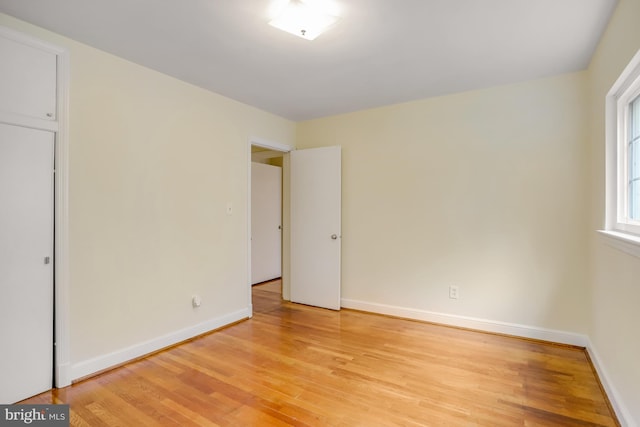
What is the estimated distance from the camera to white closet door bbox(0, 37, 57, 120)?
6.61 feet

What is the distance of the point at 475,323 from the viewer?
10.9ft

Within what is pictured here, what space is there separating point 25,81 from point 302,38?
1787 millimetres

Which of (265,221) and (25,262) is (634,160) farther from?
(265,221)

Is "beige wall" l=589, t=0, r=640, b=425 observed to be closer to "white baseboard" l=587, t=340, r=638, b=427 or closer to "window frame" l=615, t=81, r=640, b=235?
"white baseboard" l=587, t=340, r=638, b=427

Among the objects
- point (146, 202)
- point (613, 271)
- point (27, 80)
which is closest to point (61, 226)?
point (146, 202)

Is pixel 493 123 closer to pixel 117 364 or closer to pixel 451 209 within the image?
pixel 451 209

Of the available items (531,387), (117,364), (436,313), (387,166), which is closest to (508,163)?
(387,166)

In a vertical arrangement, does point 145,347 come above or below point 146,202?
below

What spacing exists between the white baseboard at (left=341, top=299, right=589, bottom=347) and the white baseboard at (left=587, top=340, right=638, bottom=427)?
27 centimetres

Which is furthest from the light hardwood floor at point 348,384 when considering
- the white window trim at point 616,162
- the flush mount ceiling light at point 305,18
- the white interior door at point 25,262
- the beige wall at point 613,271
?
the flush mount ceiling light at point 305,18

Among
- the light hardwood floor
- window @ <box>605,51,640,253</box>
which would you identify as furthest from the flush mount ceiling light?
the light hardwood floor

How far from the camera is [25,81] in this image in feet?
6.88

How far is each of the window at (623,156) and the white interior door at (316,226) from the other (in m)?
2.51

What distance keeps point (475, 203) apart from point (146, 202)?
120 inches
